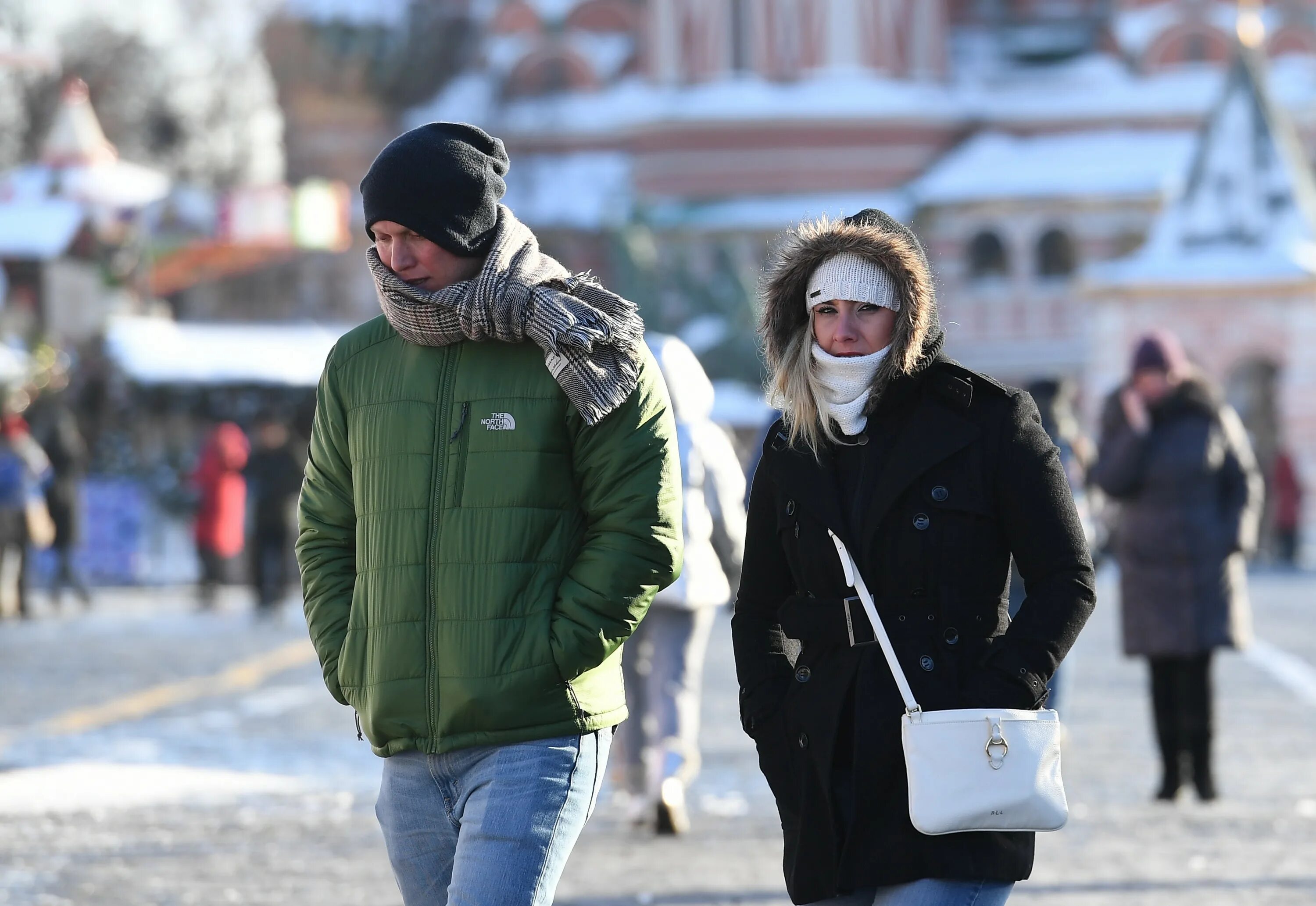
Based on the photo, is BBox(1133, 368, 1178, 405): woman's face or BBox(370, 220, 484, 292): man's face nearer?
BBox(370, 220, 484, 292): man's face

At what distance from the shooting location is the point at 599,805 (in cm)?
903

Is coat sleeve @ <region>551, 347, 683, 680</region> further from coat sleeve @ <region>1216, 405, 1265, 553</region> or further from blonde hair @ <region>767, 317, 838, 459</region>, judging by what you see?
coat sleeve @ <region>1216, 405, 1265, 553</region>

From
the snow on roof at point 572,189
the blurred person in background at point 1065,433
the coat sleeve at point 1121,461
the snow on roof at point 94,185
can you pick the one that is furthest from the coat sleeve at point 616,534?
the snow on roof at point 572,189

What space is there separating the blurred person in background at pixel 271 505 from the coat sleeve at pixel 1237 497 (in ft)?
36.9

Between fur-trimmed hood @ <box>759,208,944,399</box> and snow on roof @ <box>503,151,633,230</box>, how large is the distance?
4622 centimetres

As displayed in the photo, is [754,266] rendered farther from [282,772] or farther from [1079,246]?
[282,772]

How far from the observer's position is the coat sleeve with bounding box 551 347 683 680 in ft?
13.4

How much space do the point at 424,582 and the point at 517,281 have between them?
0.52 m

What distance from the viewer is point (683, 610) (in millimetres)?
8180

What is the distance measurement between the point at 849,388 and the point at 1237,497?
5.44 metres

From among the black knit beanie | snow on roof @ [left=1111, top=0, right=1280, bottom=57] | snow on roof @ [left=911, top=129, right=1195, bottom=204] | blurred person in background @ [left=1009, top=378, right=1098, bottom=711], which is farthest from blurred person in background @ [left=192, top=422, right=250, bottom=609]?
snow on roof @ [left=1111, top=0, right=1280, bottom=57]

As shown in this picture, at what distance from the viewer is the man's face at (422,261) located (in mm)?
4203

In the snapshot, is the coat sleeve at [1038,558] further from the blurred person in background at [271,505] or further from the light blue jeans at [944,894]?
the blurred person in background at [271,505]

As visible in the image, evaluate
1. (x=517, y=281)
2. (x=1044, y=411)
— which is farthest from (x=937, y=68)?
(x=517, y=281)
